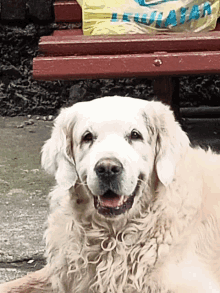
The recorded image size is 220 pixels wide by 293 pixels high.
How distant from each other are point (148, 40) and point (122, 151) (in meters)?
1.80

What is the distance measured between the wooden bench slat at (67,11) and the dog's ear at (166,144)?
2.80 m

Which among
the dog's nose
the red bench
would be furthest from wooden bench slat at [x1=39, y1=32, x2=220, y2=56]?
the dog's nose

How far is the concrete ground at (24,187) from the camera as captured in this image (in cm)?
307

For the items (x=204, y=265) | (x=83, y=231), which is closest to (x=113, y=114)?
(x=83, y=231)

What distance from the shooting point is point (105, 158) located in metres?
2.24

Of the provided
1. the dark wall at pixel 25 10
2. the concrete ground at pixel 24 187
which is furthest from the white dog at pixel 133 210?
the dark wall at pixel 25 10

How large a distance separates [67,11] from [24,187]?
190cm

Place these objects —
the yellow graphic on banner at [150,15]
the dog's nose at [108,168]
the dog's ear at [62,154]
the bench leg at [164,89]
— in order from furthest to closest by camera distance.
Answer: the bench leg at [164,89]
the yellow graphic on banner at [150,15]
the dog's ear at [62,154]
the dog's nose at [108,168]

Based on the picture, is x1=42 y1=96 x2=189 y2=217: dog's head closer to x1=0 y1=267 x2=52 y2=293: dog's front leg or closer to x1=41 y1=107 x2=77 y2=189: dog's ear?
x1=41 y1=107 x2=77 y2=189: dog's ear

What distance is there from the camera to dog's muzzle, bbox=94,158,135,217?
2238 millimetres

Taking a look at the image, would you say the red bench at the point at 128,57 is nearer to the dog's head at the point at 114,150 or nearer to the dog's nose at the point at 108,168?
the dog's head at the point at 114,150

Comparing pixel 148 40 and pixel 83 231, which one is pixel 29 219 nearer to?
pixel 83 231

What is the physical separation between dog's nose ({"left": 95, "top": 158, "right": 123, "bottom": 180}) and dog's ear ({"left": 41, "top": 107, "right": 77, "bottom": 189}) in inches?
11.1

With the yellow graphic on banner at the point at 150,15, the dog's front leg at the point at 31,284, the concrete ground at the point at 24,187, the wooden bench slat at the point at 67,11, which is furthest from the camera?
the wooden bench slat at the point at 67,11
